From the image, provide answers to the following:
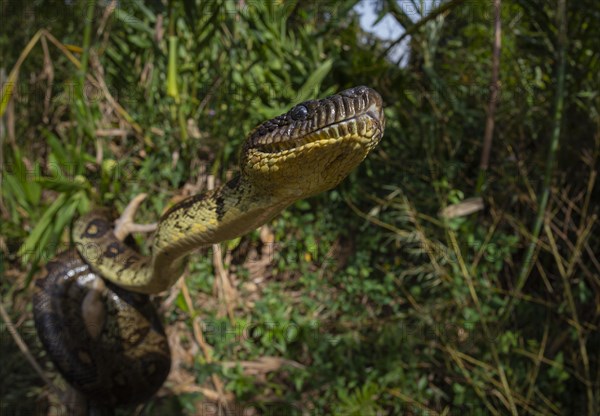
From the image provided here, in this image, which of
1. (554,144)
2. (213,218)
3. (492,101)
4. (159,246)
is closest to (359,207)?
(492,101)

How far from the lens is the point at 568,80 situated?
11.4 feet

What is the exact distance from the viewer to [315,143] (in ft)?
3.73

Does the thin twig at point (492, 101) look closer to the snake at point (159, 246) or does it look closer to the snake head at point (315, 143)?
the snake at point (159, 246)

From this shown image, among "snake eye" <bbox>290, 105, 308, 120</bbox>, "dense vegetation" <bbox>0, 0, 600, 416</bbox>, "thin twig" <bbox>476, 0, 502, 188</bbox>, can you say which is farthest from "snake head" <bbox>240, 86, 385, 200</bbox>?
"thin twig" <bbox>476, 0, 502, 188</bbox>

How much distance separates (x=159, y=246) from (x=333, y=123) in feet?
2.47

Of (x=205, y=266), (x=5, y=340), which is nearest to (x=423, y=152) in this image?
(x=205, y=266)

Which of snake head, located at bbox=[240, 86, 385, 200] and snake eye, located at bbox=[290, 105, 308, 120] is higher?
snake eye, located at bbox=[290, 105, 308, 120]

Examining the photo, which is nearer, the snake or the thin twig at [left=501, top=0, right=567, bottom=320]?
the snake

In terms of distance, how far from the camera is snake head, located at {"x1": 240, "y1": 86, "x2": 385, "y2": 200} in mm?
1108

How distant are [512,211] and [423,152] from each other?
696mm

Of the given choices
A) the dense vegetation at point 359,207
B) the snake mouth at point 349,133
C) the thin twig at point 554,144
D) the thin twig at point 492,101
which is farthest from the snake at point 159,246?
the thin twig at point 492,101

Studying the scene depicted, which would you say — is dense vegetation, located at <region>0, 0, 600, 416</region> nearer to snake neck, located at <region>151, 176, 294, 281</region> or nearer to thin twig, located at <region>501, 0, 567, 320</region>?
thin twig, located at <region>501, 0, 567, 320</region>

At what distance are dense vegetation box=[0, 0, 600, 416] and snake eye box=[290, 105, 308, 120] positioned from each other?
1.87m

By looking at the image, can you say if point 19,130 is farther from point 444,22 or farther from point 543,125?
point 543,125
